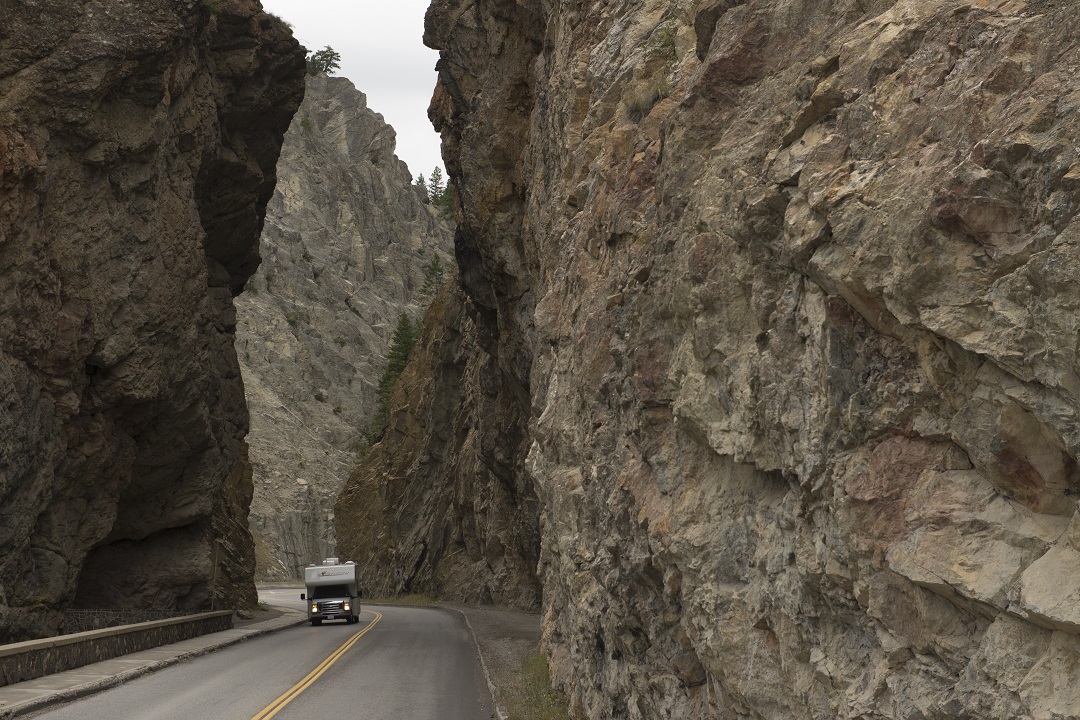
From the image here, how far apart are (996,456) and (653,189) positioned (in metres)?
6.82

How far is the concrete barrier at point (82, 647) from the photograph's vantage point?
1806 cm

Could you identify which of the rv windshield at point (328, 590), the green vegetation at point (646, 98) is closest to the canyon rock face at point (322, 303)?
the rv windshield at point (328, 590)

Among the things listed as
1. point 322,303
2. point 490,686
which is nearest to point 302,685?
point 490,686

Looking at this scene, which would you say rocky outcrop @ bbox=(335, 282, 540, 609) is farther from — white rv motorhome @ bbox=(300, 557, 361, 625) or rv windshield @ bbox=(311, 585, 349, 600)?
rv windshield @ bbox=(311, 585, 349, 600)

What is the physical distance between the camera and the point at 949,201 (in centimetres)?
496

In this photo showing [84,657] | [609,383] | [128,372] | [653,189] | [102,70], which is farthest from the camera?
[128,372]

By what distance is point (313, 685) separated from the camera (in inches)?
726

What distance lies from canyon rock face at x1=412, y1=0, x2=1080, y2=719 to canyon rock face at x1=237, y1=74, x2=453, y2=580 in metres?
75.1

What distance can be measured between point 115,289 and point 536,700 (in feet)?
65.5

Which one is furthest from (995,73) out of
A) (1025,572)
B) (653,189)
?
(653,189)

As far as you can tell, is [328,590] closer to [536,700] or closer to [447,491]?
[447,491]

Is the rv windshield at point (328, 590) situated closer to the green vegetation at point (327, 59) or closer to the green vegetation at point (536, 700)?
the green vegetation at point (536, 700)

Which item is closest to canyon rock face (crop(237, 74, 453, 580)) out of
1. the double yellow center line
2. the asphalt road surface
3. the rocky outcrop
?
the rocky outcrop

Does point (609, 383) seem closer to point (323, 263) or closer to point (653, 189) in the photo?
point (653, 189)
